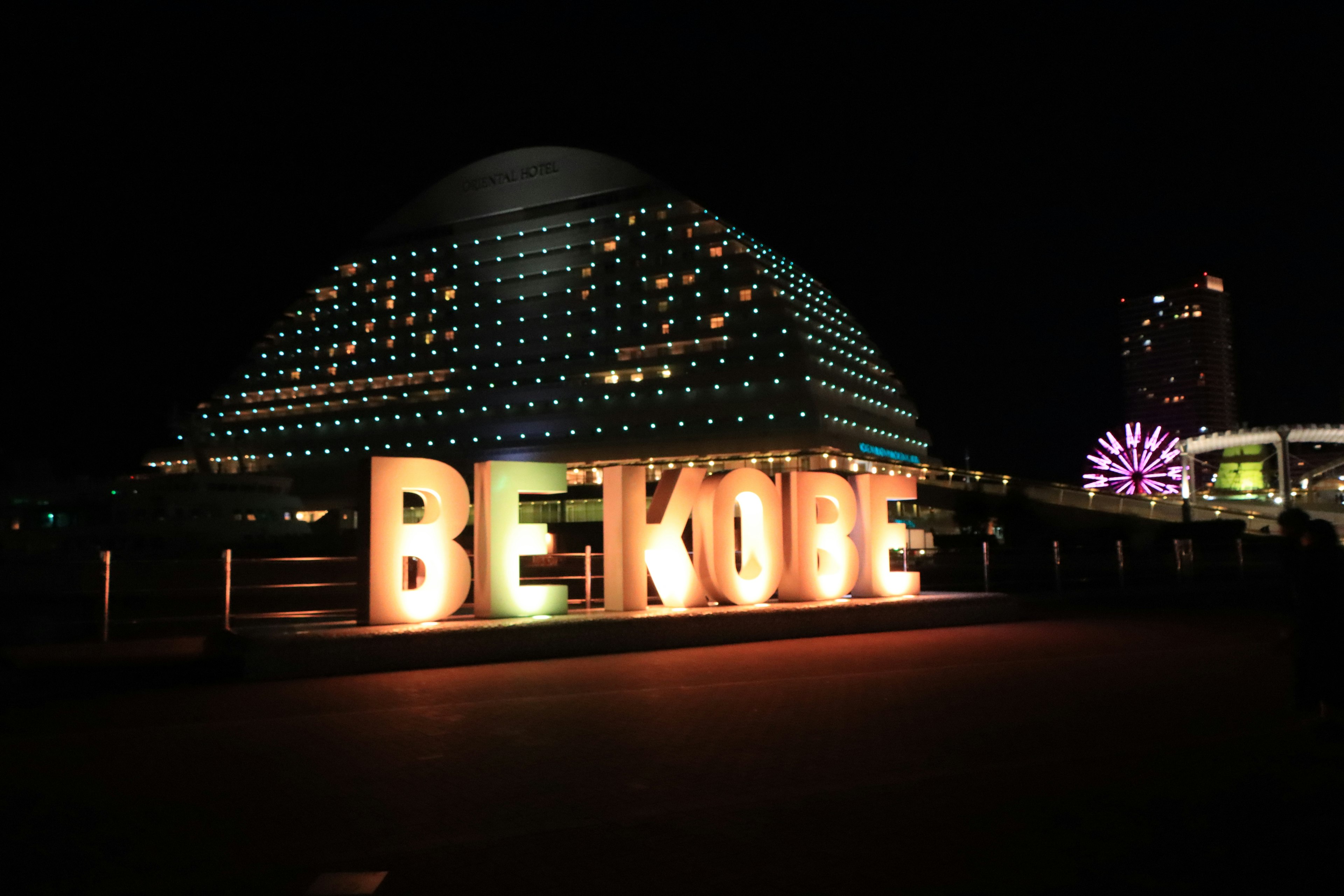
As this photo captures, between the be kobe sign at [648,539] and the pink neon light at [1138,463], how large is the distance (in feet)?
223

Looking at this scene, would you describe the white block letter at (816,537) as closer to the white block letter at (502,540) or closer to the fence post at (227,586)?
the white block letter at (502,540)

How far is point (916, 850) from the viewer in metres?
4.71

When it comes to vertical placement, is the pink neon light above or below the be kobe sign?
above

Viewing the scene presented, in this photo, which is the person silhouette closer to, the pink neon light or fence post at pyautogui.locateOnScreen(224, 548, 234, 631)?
fence post at pyautogui.locateOnScreen(224, 548, 234, 631)

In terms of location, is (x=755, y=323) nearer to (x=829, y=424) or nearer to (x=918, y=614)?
(x=829, y=424)

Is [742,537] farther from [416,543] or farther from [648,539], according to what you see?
[416,543]

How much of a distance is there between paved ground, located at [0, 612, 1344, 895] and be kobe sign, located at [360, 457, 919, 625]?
2299 mm

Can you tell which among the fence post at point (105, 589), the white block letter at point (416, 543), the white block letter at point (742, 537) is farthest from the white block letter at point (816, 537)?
the fence post at point (105, 589)

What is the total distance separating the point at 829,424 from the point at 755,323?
10676 mm

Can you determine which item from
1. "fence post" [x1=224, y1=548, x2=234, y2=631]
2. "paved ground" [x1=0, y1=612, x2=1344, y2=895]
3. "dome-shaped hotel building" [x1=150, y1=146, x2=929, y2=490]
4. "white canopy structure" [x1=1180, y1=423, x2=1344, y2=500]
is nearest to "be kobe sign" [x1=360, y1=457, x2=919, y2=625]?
"fence post" [x1=224, y1=548, x2=234, y2=631]

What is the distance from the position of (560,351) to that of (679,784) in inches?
3218

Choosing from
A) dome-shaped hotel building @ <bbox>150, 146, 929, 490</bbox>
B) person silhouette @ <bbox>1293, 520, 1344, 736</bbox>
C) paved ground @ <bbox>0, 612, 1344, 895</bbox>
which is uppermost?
dome-shaped hotel building @ <bbox>150, 146, 929, 490</bbox>

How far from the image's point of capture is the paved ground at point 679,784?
450 cm

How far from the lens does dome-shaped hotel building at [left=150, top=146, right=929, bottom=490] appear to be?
76062 mm
